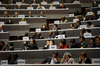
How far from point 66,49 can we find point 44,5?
4689mm

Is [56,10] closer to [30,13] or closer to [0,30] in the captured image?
[30,13]

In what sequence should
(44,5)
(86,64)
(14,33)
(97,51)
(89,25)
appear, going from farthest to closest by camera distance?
(44,5) < (14,33) < (89,25) < (97,51) < (86,64)

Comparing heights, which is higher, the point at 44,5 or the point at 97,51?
the point at 44,5

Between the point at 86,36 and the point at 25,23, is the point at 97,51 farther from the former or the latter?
the point at 25,23

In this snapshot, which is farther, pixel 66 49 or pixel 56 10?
pixel 56 10

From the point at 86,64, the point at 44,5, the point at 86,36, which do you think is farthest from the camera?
the point at 44,5

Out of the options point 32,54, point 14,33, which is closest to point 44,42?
point 32,54

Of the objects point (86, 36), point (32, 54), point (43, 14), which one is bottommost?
point (32, 54)

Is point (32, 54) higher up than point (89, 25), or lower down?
lower down

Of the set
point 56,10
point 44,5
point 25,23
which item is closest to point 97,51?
point 25,23

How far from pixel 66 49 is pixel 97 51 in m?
0.77

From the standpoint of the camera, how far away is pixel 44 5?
8422 millimetres

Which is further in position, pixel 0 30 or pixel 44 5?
pixel 44 5

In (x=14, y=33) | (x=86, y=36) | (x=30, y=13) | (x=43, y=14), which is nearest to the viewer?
(x=86, y=36)
